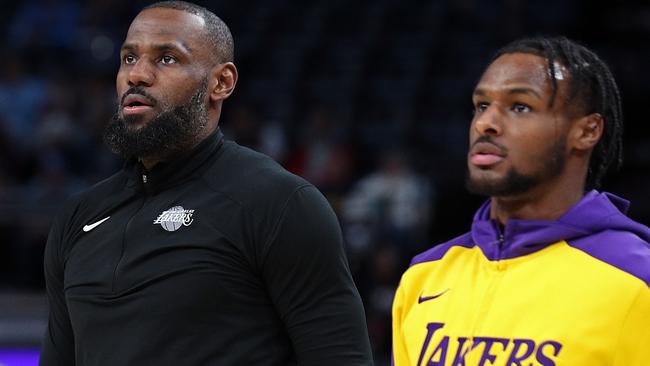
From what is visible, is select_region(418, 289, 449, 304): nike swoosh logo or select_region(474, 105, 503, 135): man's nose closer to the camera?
select_region(474, 105, 503, 135): man's nose

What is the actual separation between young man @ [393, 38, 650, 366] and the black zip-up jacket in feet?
0.85

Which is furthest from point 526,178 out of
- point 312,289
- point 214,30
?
point 214,30

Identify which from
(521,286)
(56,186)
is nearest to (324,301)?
(521,286)

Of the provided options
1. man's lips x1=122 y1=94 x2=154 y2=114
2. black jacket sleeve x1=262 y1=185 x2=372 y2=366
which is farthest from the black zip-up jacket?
man's lips x1=122 y1=94 x2=154 y2=114

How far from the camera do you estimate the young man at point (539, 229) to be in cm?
265

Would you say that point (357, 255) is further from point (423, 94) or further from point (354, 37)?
point (354, 37)

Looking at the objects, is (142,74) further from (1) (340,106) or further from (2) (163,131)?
(1) (340,106)

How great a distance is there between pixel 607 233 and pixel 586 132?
0.23 meters

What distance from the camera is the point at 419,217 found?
8.12m

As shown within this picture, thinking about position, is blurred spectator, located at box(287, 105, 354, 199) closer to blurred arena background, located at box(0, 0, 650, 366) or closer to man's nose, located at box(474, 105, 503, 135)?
blurred arena background, located at box(0, 0, 650, 366)

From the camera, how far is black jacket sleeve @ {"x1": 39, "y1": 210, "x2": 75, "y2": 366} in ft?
9.90

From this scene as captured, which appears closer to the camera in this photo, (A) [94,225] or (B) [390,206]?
(A) [94,225]

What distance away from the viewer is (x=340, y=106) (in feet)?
35.3

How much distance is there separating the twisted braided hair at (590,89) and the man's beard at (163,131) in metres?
0.75
